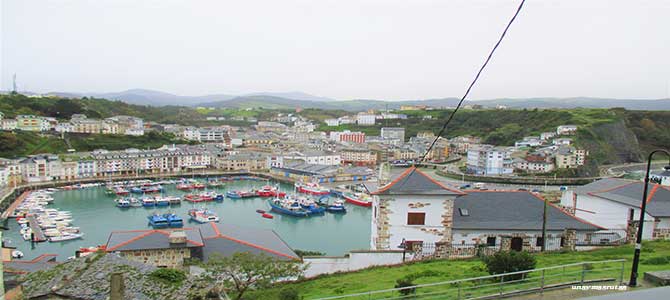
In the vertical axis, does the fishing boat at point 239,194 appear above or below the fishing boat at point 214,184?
above

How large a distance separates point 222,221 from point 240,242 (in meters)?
11.9

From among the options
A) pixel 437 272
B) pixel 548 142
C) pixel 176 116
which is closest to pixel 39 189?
pixel 437 272

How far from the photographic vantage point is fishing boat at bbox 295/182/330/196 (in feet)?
85.0

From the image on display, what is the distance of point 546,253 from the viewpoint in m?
6.01

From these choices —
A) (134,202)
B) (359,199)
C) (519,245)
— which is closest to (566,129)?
(359,199)

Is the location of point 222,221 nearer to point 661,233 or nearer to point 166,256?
point 166,256

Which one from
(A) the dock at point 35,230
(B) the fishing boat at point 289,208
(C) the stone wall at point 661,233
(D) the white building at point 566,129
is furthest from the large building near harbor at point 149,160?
(C) the stone wall at point 661,233

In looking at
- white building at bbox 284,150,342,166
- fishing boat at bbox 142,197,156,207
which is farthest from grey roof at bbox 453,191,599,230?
white building at bbox 284,150,342,166

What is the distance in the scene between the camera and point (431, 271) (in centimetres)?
513

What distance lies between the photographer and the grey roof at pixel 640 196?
22.9 feet

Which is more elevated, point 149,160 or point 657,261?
point 657,261

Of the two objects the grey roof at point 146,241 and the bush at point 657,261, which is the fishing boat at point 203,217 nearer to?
the grey roof at point 146,241

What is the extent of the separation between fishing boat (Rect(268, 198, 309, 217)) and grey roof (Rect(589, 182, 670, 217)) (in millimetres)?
14394

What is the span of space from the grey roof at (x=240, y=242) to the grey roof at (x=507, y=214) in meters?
2.99
